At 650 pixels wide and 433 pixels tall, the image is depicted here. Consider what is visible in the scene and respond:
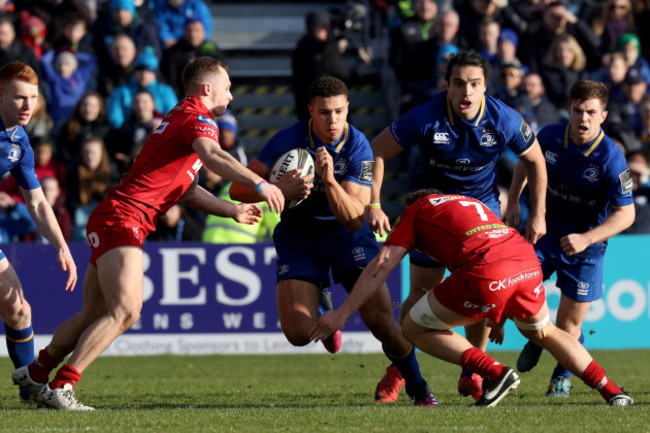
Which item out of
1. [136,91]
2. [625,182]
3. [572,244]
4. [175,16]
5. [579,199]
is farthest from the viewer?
[175,16]

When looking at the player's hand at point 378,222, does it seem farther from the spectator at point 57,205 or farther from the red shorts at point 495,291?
the spectator at point 57,205

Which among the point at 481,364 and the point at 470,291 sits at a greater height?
the point at 470,291

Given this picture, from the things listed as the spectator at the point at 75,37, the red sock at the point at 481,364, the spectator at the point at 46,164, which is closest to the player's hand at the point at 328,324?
the red sock at the point at 481,364

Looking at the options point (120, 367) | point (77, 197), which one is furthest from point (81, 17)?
point (120, 367)

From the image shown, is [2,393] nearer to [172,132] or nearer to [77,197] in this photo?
[172,132]

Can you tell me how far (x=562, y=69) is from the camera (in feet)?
54.7

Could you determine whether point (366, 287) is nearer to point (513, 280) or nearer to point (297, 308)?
point (513, 280)

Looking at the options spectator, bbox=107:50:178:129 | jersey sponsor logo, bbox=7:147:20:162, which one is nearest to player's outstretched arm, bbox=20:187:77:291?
jersey sponsor logo, bbox=7:147:20:162

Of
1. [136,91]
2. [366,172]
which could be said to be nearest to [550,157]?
[366,172]

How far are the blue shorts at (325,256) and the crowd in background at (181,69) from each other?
493cm

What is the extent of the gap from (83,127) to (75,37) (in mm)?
2454

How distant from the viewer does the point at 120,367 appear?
12180mm

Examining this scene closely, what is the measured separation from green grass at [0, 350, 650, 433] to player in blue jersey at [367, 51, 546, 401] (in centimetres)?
97

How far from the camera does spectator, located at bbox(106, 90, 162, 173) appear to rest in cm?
1510
